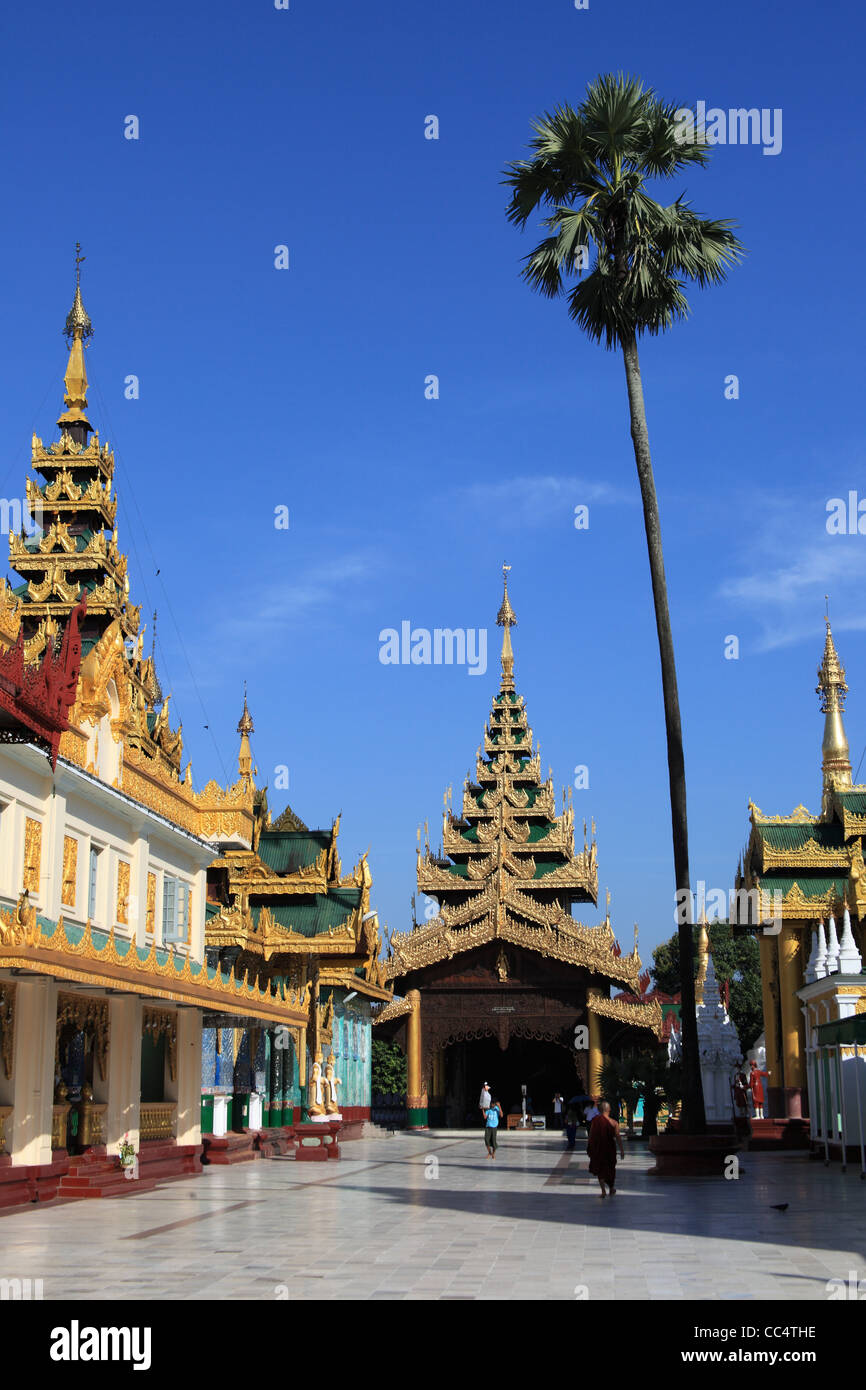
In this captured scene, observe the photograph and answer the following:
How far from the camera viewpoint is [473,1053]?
189ft

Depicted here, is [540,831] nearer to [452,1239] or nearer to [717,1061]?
[717,1061]

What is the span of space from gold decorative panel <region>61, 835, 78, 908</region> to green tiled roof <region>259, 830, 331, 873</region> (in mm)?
22186

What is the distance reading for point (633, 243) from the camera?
79.5ft

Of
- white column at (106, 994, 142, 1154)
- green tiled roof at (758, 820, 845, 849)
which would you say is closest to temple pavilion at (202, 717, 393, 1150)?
white column at (106, 994, 142, 1154)

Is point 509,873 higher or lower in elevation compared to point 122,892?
higher

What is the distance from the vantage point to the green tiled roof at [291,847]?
1737 inches

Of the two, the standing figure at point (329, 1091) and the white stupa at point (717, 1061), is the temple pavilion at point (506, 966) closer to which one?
the white stupa at point (717, 1061)

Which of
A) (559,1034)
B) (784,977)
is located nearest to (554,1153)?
(784,977)

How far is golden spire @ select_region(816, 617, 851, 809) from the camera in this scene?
5331cm

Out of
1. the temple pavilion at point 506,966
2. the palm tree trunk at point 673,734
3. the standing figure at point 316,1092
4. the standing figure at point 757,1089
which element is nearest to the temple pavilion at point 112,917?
the standing figure at point 316,1092

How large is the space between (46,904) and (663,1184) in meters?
10.4

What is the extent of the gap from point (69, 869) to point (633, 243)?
45.5 feet

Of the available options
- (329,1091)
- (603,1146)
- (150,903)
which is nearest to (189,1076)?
(150,903)
